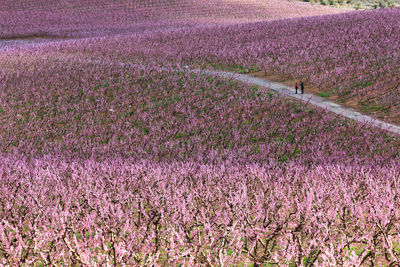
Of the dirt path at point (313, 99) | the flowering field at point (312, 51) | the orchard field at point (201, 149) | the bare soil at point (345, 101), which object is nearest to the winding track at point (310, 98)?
the dirt path at point (313, 99)

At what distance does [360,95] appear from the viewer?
60.0 feet

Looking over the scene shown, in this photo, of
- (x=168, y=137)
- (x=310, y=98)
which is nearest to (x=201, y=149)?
(x=168, y=137)

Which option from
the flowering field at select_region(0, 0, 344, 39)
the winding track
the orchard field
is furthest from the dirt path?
the flowering field at select_region(0, 0, 344, 39)

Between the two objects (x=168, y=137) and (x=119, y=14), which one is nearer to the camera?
(x=168, y=137)

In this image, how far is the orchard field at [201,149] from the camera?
5.18m

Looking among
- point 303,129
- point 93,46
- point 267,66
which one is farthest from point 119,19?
point 303,129

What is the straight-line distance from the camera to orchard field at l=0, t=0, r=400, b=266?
17.0 feet

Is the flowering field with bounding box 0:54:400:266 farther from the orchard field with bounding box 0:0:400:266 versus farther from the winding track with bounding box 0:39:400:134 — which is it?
the winding track with bounding box 0:39:400:134

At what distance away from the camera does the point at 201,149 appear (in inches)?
568

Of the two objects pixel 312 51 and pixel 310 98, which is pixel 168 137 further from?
pixel 312 51

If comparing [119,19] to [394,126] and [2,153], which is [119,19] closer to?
[2,153]

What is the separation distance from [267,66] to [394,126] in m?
10.2

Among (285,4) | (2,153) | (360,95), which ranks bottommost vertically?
(2,153)

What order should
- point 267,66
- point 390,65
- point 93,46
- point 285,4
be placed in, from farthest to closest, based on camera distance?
point 285,4, point 93,46, point 267,66, point 390,65
